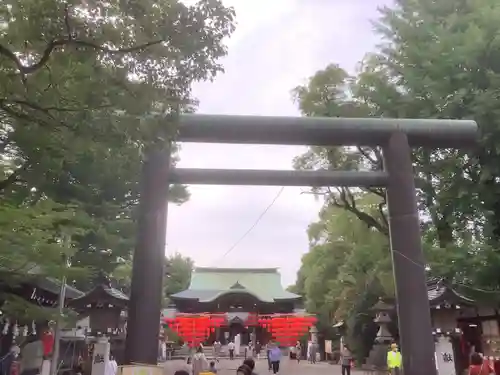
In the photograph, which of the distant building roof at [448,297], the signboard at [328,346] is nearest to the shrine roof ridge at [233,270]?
the signboard at [328,346]

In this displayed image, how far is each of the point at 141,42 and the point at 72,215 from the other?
368cm

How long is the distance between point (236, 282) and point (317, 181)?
34119 millimetres

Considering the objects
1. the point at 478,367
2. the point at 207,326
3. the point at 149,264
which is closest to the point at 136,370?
the point at 149,264

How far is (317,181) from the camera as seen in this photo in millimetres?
8438

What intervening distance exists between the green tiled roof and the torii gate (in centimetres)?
3019

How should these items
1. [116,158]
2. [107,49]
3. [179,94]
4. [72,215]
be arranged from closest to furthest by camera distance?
[107,49]
[179,94]
[116,158]
[72,215]

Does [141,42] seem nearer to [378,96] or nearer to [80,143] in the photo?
[80,143]

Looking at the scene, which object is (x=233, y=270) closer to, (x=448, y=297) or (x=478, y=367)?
(x=448, y=297)

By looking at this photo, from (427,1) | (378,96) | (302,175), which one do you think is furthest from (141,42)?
(427,1)

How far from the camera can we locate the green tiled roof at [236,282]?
39.2 m

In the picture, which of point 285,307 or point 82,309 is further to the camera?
point 285,307

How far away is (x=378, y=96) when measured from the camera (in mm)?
13781

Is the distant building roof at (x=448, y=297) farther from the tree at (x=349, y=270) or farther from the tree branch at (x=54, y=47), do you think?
the tree branch at (x=54, y=47)

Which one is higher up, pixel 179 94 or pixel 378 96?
pixel 378 96
